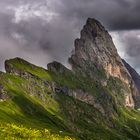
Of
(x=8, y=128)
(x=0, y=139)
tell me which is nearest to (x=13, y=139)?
(x=0, y=139)

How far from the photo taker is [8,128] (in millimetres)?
34375

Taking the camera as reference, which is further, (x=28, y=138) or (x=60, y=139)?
(x=60, y=139)

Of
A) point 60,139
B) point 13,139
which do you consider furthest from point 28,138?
point 60,139

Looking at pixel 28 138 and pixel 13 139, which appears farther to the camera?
pixel 28 138

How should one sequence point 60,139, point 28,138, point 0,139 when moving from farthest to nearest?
point 60,139 < point 28,138 < point 0,139

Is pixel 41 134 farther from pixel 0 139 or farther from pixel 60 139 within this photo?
pixel 0 139

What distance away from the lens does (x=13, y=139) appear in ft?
90.1

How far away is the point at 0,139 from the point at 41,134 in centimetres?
826

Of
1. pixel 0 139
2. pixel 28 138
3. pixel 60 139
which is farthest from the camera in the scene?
pixel 60 139

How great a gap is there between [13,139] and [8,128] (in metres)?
7.05

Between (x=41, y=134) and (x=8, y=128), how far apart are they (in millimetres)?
2743

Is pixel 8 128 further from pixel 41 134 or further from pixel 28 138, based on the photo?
pixel 28 138

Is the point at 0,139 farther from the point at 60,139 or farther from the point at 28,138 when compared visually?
the point at 60,139

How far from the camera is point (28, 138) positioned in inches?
1174
